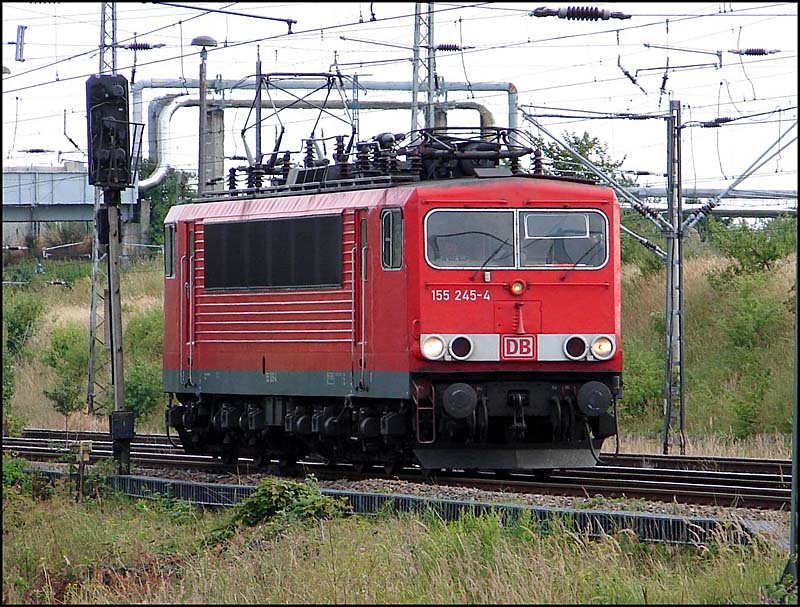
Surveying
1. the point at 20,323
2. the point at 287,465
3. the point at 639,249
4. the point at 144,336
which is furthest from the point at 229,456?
the point at 20,323

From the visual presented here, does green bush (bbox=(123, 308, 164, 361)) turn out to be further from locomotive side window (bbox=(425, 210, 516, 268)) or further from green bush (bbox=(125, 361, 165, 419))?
locomotive side window (bbox=(425, 210, 516, 268))

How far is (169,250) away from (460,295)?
5.54m

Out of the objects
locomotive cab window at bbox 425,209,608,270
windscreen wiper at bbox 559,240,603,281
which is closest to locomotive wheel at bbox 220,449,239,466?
locomotive cab window at bbox 425,209,608,270

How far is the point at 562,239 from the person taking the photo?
620 inches

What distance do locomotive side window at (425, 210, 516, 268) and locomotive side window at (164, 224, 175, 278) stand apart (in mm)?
5136

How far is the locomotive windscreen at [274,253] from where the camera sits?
16.5 metres

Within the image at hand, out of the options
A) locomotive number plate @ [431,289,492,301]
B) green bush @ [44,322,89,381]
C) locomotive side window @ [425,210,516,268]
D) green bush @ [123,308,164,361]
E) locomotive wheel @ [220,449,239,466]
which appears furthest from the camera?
green bush @ [123,308,164,361]

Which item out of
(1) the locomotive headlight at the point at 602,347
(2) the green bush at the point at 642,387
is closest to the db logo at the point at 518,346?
(1) the locomotive headlight at the point at 602,347

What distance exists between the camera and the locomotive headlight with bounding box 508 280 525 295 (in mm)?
15383

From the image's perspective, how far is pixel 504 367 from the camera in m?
15.3

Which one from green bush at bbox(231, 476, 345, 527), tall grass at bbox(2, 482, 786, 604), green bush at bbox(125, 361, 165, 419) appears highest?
green bush at bbox(125, 361, 165, 419)

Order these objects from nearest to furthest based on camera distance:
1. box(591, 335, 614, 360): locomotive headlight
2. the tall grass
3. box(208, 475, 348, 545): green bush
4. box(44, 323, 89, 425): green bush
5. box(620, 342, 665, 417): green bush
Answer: the tall grass, box(208, 475, 348, 545): green bush, box(591, 335, 614, 360): locomotive headlight, box(620, 342, 665, 417): green bush, box(44, 323, 89, 425): green bush

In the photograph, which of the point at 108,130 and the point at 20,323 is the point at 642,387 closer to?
the point at 108,130

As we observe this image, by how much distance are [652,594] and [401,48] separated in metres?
18.5
